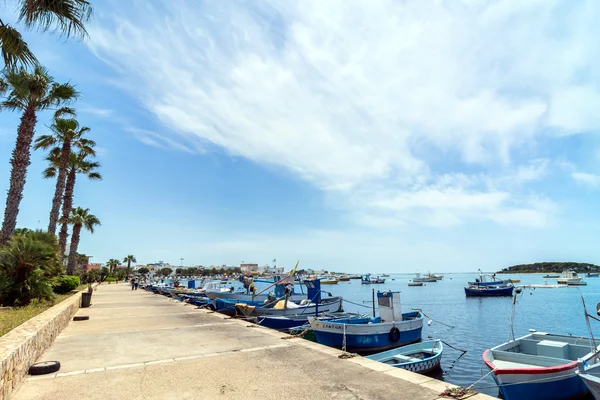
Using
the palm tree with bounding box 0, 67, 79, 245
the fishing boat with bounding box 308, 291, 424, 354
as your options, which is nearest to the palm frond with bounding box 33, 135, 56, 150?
the palm tree with bounding box 0, 67, 79, 245

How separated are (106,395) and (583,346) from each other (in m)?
12.9

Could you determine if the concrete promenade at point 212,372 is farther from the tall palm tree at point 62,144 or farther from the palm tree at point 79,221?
the palm tree at point 79,221

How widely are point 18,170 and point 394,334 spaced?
19875 mm

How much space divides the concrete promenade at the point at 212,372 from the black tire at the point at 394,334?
622 centimetres

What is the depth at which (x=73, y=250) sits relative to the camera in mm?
37469

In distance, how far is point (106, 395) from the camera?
5.87 meters

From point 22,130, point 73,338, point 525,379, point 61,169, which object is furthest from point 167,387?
point 61,169

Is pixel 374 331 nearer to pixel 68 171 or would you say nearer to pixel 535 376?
pixel 535 376

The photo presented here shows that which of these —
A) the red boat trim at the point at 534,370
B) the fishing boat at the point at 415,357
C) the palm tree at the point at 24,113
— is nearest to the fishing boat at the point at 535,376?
the red boat trim at the point at 534,370

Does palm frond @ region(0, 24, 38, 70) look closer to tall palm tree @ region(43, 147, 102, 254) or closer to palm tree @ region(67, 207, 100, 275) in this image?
tall palm tree @ region(43, 147, 102, 254)

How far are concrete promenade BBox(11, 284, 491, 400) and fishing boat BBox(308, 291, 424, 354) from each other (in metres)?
3.67

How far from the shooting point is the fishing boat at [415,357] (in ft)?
38.3

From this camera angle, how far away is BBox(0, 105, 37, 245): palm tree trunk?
54.2ft

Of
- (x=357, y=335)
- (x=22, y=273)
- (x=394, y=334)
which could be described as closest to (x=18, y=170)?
(x=22, y=273)
